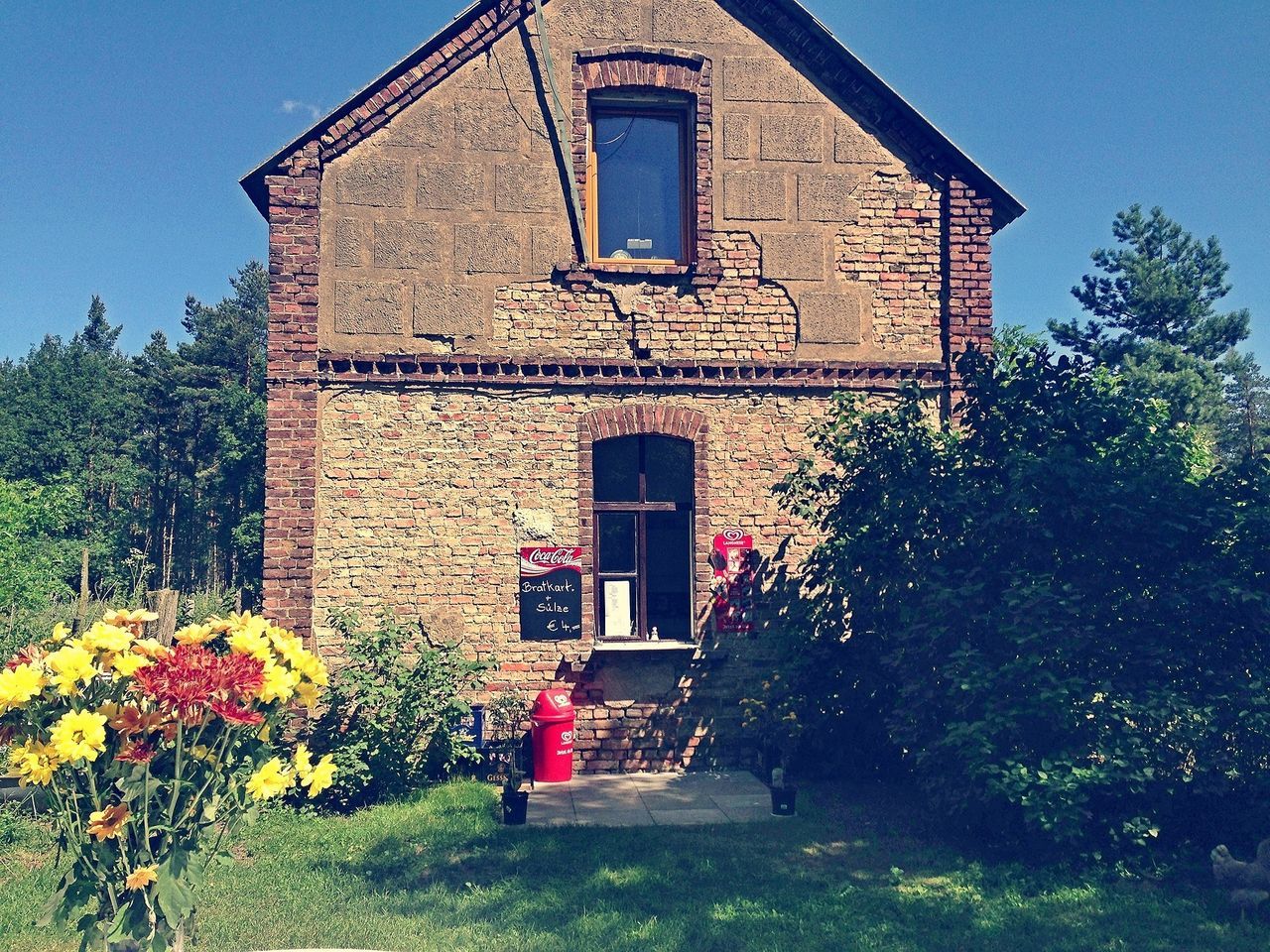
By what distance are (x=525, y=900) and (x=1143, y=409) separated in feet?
18.6

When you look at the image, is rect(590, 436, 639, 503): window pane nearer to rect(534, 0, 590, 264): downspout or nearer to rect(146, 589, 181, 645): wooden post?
rect(534, 0, 590, 264): downspout

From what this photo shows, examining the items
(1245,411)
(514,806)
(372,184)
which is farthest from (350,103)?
(1245,411)

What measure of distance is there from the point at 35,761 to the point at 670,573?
249 inches

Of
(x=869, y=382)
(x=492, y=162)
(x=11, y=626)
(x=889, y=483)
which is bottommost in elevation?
(x=11, y=626)

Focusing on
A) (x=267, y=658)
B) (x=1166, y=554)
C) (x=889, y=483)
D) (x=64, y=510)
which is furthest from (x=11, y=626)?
(x=64, y=510)

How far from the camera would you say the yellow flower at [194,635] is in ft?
11.4

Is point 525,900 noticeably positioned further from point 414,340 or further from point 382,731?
point 414,340

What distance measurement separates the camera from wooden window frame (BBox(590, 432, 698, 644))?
8.71 m

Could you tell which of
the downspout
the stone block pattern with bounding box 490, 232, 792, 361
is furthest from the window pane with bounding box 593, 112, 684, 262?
the stone block pattern with bounding box 490, 232, 792, 361

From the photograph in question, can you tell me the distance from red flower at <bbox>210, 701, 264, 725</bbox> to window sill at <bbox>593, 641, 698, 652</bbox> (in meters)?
5.37

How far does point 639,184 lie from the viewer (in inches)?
364

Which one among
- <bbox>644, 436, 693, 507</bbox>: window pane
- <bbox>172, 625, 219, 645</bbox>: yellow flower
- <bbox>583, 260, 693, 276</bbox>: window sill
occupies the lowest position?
<bbox>172, 625, 219, 645</bbox>: yellow flower

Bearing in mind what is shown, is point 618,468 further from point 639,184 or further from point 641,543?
point 639,184

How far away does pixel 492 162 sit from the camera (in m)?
8.72
